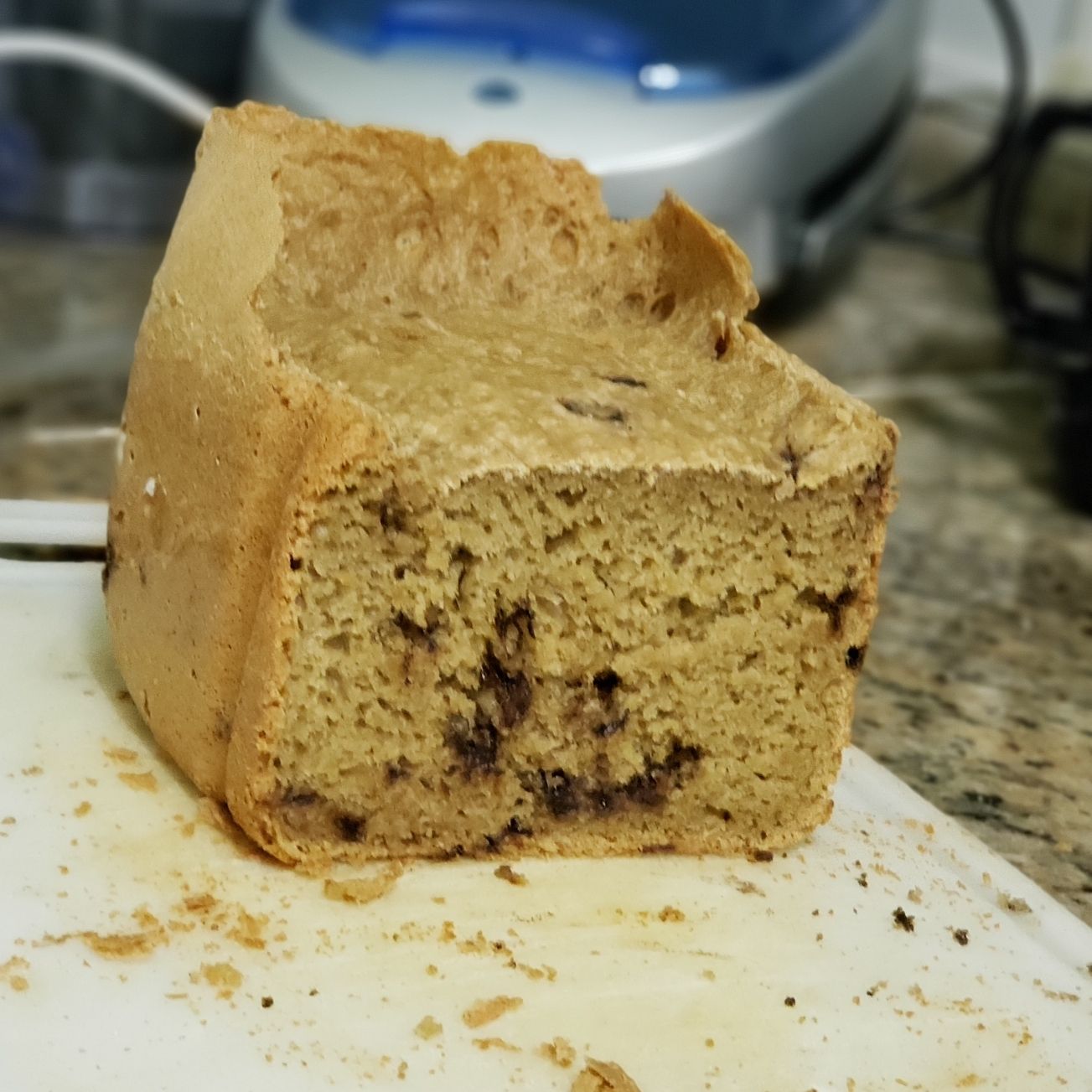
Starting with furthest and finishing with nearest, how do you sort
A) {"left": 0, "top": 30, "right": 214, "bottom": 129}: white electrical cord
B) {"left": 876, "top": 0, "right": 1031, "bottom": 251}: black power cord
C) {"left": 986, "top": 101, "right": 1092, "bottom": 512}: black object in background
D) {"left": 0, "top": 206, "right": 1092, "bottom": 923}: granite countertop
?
{"left": 876, "top": 0, "right": 1031, "bottom": 251}: black power cord < {"left": 0, "top": 30, "right": 214, "bottom": 129}: white electrical cord < {"left": 986, "top": 101, "right": 1092, "bottom": 512}: black object in background < {"left": 0, "top": 206, "right": 1092, "bottom": 923}: granite countertop

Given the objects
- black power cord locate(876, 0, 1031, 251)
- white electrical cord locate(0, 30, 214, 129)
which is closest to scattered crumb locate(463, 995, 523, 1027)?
white electrical cord locate(0, 30, 214, 129)

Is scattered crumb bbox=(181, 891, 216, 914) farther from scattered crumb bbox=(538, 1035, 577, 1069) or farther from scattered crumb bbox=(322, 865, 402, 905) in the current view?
scattered crumb bbox=(538, 1035, 577, 1069)

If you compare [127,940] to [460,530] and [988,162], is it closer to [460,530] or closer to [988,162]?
[460,530]

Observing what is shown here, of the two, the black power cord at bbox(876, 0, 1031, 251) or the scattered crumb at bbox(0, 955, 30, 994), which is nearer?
the scattered crumb at bbox(0, 955, 30, 994)

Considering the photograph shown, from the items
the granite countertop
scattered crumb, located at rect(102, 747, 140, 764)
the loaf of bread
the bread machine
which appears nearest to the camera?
the loaf of bread

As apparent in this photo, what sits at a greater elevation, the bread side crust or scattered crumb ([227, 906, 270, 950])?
the bread side crust

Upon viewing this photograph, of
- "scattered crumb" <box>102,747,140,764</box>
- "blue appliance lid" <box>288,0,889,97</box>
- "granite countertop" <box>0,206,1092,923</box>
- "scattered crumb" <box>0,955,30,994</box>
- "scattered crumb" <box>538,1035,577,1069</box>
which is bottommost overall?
"granite countertop" <box>0,206,1092,923</box>

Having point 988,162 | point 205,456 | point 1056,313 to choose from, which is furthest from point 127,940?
point 988,162

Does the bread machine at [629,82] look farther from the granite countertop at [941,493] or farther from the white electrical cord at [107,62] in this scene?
the granite countertop at [941,493]
